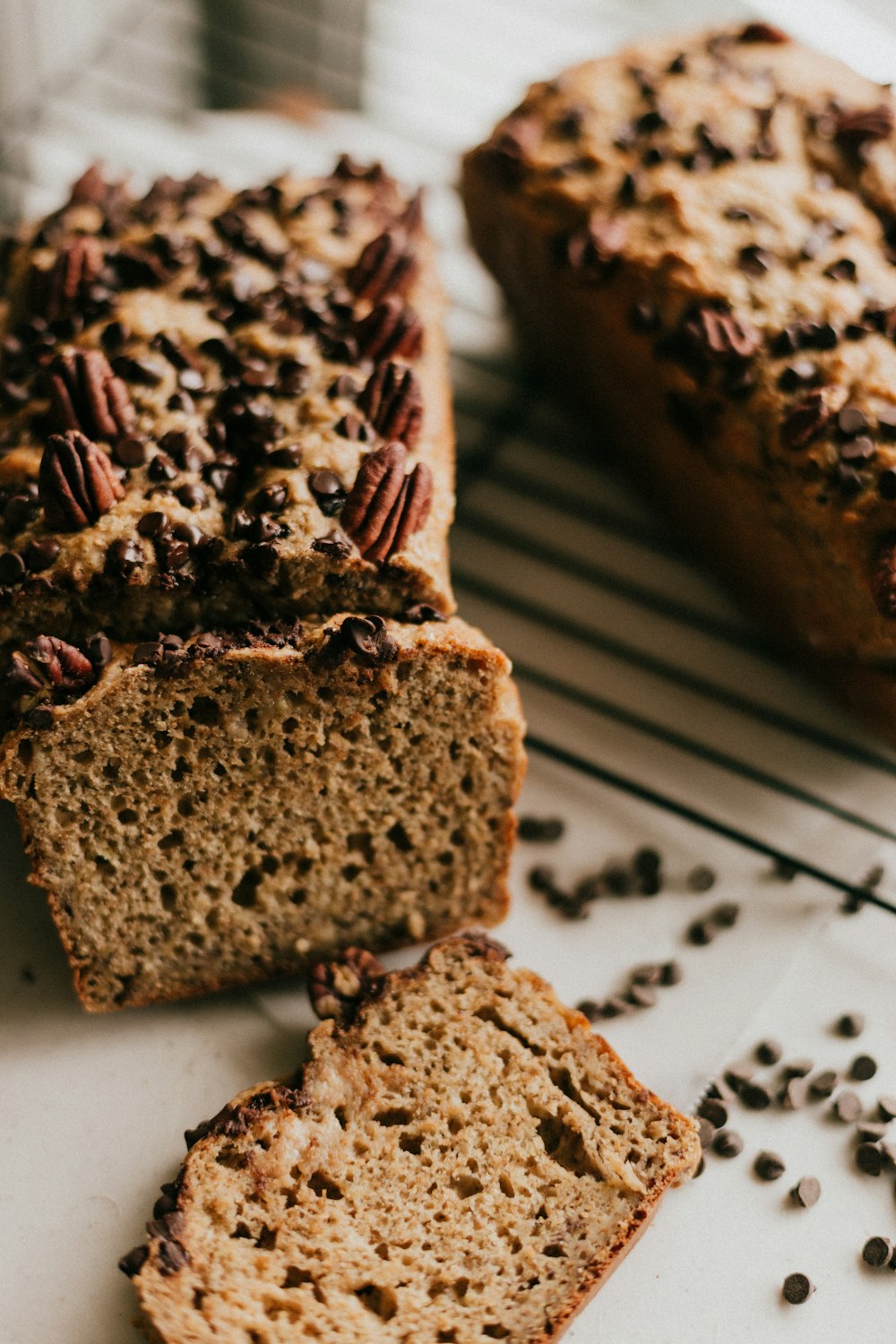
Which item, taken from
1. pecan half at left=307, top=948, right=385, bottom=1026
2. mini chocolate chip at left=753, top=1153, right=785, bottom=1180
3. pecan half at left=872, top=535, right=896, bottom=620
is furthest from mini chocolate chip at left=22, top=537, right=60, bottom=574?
mini chocolate chip at left=753, top=1153, right=785, bottom=1180

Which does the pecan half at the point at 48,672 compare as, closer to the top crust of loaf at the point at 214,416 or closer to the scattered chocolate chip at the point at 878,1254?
the top crust of loaf at the point at 214,416

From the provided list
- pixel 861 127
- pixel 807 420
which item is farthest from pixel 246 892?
pixel 861 127

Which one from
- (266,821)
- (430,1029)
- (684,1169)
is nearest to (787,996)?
(684,1169)

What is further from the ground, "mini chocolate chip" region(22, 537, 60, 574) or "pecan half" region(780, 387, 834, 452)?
"pecan half" region(780, 387, 834, 452)

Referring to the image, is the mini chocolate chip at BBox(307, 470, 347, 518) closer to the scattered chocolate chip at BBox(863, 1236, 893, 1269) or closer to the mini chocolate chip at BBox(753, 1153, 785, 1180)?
the mini chocolate chip at BBox(753, 1153, 785, 1180)

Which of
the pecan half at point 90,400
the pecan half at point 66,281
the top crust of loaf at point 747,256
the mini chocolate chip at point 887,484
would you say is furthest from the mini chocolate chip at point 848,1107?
the pecan half at point 66,281

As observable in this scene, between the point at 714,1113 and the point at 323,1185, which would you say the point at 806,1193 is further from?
the point at 323,1185

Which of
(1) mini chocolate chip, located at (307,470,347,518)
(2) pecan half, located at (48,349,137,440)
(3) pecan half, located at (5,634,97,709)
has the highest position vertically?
(1) mini chocolate chip, located at (307,470,347,518)
